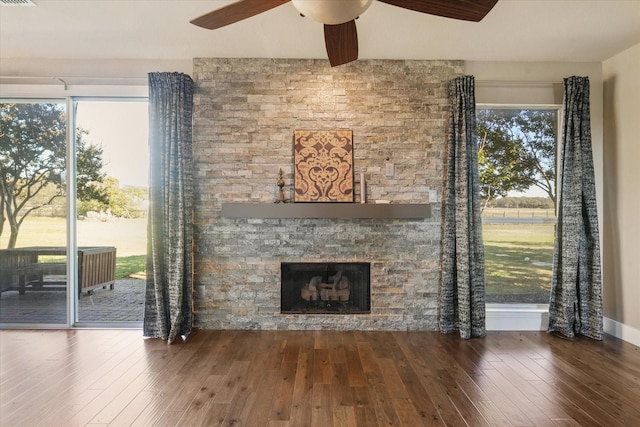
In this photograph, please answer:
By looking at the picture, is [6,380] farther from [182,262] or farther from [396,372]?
[396,372]

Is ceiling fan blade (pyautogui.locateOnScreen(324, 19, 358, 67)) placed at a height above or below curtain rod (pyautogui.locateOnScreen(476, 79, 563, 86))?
below

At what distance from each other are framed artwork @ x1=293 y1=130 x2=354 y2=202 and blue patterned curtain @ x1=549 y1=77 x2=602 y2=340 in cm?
207

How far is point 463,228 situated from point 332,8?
2.57 metres

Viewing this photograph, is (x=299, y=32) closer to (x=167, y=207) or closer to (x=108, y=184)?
(x=167, y=207)

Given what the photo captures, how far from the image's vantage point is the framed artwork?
11.9ft

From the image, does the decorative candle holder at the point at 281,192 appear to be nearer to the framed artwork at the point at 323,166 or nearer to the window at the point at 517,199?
the framed artwork at the point at 323,166

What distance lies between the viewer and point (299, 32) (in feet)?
10.1

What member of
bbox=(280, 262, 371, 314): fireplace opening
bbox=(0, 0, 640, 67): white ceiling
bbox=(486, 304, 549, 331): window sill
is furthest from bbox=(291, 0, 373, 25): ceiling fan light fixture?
bbox=(486, 304, 549, 331): window sill

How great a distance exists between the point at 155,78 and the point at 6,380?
269cm

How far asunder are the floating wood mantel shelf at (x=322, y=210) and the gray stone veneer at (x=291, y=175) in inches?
7.0

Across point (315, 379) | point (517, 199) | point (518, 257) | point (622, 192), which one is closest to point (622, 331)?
point (518, 257)

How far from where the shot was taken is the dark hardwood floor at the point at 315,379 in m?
2.19

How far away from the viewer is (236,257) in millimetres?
3705

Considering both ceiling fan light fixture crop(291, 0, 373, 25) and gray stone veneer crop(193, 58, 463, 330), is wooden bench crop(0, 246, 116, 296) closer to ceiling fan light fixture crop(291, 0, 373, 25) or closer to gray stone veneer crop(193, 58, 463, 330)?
gray stone veneer crop(193, 58, 463, 330)
